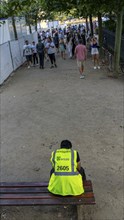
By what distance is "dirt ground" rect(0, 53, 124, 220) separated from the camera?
5156mm

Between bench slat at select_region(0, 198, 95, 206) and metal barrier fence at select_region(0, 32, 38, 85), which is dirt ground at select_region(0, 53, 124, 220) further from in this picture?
metal barrier fence at select_region(0, 32, 38, 85)

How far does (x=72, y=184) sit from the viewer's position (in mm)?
4523

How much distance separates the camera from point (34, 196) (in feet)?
15.4

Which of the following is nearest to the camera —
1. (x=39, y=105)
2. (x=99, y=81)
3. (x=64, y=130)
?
(x=64, y=130)

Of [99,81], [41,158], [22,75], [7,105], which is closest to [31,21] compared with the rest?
[22,75]

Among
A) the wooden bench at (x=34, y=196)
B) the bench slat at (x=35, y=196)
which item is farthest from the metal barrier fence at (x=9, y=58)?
the bench slat at (x=35, y=196)

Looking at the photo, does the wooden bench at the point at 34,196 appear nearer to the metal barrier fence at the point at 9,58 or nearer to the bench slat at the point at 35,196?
the bench slat at the point at 35,196

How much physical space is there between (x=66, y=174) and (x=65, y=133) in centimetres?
347

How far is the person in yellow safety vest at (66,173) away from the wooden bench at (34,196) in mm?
98

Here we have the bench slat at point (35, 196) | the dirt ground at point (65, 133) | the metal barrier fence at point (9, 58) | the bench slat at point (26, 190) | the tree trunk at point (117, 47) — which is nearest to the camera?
the bench slat at point (35, 196)

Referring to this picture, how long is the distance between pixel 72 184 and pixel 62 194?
23 centimetres

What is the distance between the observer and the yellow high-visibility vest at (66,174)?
4461 mm

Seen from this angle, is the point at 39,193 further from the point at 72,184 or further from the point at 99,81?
the point at 99,81

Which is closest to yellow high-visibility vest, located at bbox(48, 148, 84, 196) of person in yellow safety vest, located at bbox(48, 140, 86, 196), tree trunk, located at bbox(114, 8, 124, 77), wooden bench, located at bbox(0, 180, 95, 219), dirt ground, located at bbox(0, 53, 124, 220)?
person in yellow safety vest, located at bbox(48, 140, 86, 196)
